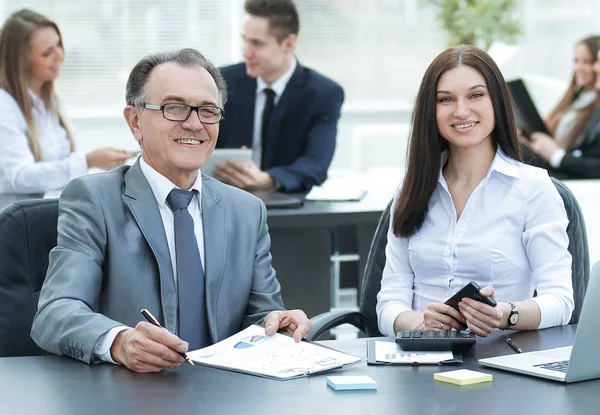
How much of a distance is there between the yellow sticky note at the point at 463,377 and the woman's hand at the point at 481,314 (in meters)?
0.32

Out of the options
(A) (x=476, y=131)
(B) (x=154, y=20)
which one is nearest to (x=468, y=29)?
(B) (x=154, y=20)

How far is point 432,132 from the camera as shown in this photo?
2615mm

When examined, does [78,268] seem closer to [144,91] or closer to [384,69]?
[144,91]

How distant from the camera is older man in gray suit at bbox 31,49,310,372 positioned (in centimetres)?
216

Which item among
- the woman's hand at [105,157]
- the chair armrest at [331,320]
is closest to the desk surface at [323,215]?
the woman's hand at [105,157]

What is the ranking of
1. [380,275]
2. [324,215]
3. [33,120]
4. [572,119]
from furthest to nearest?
[572,119] < [33,120] < [324,215] < [380,275]

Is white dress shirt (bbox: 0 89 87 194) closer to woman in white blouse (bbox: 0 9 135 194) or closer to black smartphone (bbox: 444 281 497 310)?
woman in white blouse (bbox: 0 9 135 194)

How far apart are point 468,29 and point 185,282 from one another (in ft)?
20.4

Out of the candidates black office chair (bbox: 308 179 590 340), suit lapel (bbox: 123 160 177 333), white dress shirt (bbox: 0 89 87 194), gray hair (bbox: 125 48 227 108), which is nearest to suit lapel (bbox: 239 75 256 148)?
white dress shirt (bbox: 0 89 87 194)

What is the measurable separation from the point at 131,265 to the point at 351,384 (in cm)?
67

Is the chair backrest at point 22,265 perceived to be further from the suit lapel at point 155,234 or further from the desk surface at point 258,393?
the desk surface at point 258,393

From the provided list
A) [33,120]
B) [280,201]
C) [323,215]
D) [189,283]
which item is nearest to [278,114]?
[280,201]

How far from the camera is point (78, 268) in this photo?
2.13 m

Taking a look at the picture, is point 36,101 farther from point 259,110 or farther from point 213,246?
point 213,246
